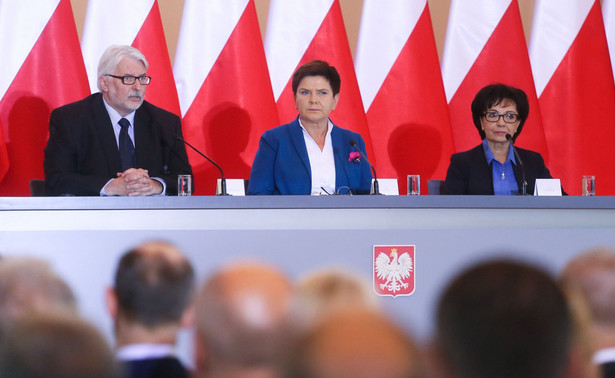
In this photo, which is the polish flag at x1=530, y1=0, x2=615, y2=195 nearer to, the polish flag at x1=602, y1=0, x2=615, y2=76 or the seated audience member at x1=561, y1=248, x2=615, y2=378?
the polish flag at x1=602, y1=0, x2=615, y2=76

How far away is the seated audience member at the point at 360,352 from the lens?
2.84 feet

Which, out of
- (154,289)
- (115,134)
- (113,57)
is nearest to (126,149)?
(115,134)

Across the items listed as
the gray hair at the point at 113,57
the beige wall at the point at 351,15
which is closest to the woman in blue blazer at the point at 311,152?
the gray hair at the point at 113,57

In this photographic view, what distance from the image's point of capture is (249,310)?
3.80 feet

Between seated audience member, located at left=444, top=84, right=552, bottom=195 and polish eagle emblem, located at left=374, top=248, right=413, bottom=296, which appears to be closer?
polish eagle emblem, located at left=374, top=248, right=413, bottom=296

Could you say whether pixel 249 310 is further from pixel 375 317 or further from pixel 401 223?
pixel 401 223

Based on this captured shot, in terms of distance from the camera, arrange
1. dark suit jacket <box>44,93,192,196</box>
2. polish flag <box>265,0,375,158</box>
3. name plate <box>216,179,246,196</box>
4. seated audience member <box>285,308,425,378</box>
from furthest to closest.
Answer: polish flag <box>265,0,375,158</box> < dark suit jacket <box>44,93,192,196</box> < name plate <box>216,179,246,196</box> < seated audience member <box>285,308,425,378</box>

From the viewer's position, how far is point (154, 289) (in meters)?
1.38

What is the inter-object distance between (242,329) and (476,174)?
2443mm

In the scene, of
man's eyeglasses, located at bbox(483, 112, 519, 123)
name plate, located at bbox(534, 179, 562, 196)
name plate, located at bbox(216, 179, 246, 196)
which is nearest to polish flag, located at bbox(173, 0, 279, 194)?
name plate, located at bbox(216, 179, 246, 196)

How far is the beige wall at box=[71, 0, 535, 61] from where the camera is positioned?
15.0ft

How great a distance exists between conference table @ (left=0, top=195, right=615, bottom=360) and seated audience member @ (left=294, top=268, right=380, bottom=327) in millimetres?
464

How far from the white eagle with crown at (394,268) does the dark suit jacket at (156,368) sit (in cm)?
86

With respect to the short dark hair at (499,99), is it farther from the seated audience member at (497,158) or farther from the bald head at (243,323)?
the bald head at (243,323)
